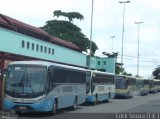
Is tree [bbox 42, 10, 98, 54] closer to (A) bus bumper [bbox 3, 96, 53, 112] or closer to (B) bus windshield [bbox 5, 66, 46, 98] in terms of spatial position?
(B) bus windshield [bbox 5, 66, 46, 98]

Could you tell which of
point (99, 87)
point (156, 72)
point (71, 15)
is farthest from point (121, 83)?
point (156, 72)

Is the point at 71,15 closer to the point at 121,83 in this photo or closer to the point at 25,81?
the point at 121,83

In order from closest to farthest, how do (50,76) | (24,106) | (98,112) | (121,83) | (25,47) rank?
(24,106), (50,76), (98,112), (25,47), (121,83)

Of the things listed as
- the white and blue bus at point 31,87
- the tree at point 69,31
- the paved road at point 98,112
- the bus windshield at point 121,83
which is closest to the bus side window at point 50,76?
the white and blue bus at point 31,87

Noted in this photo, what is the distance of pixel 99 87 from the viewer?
127ft

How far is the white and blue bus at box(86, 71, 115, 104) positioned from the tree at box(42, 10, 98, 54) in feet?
131

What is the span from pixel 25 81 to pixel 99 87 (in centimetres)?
1566

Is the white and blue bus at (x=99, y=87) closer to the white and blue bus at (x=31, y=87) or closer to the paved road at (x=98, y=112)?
the paved road at (x=98, y=112)

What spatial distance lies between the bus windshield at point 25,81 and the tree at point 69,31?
197 ft

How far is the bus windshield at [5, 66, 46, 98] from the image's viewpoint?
23.6 m

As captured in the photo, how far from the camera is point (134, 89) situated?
6044 centimetres

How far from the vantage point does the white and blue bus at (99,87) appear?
119 feet

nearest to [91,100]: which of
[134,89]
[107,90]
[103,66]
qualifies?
[107,90]

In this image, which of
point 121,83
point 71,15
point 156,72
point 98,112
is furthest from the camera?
point 156,72
